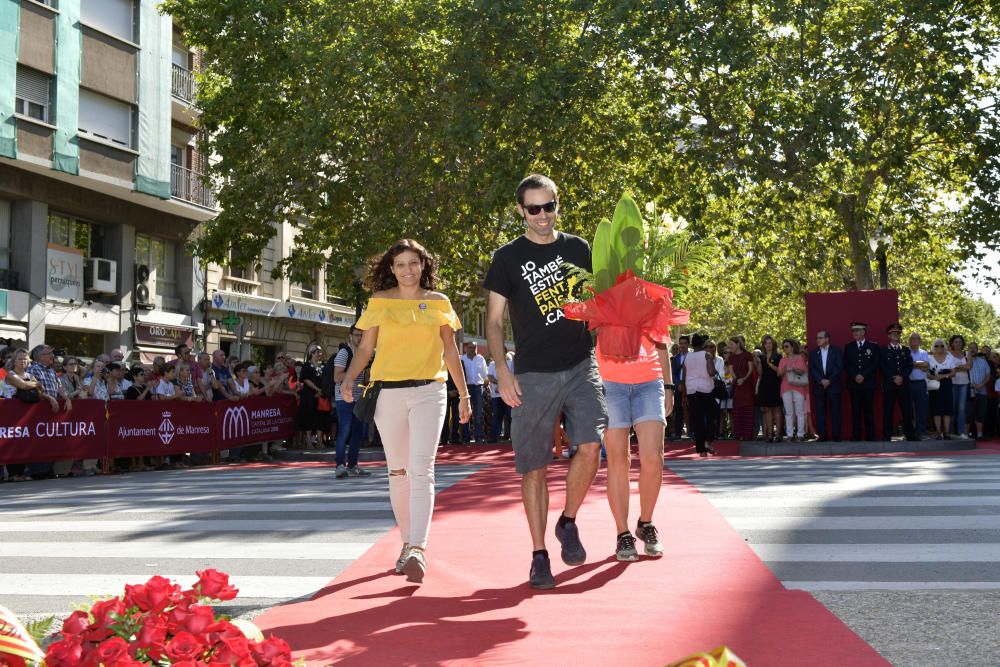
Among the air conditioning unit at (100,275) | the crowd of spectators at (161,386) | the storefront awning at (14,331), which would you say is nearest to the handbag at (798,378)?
the crowd of spectators at (161,386)

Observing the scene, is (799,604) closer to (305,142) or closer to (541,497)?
(541,497)

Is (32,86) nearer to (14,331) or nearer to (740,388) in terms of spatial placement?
(14,331)

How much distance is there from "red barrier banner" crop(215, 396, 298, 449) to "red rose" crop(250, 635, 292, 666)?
53.3ft

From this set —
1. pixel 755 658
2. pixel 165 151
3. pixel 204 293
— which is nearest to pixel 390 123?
pixel 165 151

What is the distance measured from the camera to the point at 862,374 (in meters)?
18.6

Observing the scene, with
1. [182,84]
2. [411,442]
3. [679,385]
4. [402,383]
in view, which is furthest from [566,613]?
[182,84]

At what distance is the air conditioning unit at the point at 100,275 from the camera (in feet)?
92.9

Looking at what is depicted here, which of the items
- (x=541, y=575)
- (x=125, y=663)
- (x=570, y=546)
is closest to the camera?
(x=125, y=663)

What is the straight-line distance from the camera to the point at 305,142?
24.6 m

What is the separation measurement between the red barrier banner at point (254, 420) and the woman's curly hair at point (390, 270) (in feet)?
40.7

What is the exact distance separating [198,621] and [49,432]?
43.8 feet

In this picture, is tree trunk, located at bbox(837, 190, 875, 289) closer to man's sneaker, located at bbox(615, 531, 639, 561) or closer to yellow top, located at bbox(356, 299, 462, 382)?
man's sneaker, located at bbox(615, 531, 639, 561)

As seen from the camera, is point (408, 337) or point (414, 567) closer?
point (414, 567)

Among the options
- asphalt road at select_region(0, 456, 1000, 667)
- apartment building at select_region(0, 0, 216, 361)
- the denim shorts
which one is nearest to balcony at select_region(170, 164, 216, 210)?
apartment building at select_region(0, 0, 216, 361)
